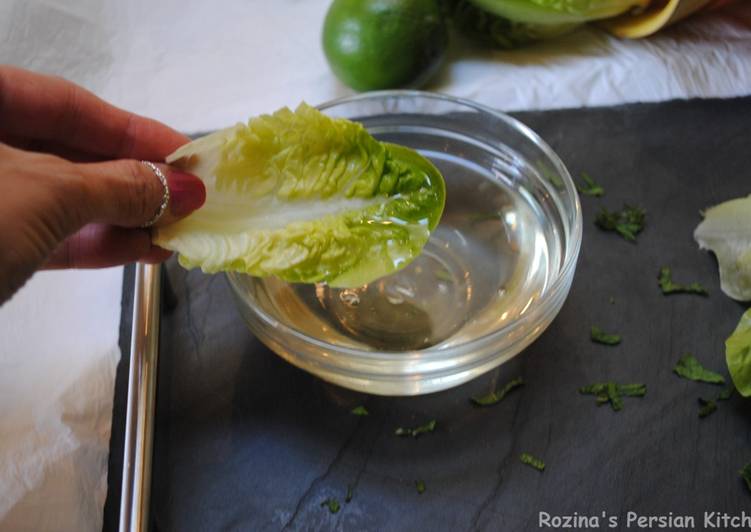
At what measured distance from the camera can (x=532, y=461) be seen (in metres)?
0.73

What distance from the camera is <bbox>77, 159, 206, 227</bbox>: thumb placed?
1.90ft

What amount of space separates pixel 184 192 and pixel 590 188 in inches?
21.8

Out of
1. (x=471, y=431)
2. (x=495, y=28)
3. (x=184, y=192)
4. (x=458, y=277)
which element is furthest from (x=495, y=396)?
(x=495, y=28)

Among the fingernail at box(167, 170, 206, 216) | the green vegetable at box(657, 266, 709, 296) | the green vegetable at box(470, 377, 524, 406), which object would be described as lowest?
the green vegetable at box(657, 266, 709, 296)

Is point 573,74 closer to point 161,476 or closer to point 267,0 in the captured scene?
point 267,0

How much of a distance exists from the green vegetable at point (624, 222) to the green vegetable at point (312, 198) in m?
0.28

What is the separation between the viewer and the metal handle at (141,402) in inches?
26.5

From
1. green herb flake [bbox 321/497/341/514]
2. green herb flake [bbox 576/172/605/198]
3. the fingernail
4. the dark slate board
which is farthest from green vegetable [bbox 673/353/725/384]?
the fingernail

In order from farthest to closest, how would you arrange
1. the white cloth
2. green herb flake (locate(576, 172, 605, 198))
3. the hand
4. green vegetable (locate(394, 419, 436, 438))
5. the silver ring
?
the white cloth < green herb flake (locate(576, 172, 605, 198)) < green vegetable (locate(394, 419, 436, 438)) < the silver ring < the hand

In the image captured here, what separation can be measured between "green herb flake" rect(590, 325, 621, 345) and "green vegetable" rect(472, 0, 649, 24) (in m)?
0.50

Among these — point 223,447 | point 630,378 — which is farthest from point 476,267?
→ point 223,447

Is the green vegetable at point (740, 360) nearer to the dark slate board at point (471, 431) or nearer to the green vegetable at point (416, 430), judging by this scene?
the dark slate board at point (471, 431)

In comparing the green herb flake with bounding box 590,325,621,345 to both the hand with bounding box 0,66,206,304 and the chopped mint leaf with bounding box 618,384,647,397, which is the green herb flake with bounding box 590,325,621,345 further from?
the hand with bounding box 0,66,206,304

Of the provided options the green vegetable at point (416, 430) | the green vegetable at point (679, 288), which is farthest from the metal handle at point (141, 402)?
the green vegetable at point (679, 288)
